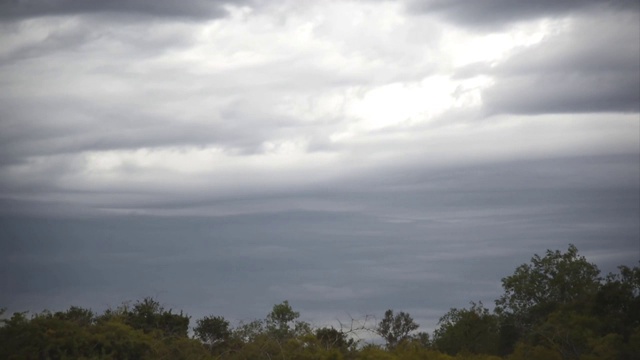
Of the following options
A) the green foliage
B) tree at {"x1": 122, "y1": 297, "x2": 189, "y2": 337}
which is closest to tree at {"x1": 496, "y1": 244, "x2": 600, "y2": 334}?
the green foliage

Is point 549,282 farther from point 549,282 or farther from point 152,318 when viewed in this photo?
point 152,318

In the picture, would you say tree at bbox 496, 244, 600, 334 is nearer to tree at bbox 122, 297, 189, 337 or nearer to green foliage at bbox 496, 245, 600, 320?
green foliage at bbox 496, 245, 600, 320

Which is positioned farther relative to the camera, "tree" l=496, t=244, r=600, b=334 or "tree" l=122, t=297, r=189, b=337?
"tree" l=496, t=244, r=600, b=334

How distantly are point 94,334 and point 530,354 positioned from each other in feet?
36.9

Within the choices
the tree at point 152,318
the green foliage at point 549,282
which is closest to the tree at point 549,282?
the green foliage at point 549,282

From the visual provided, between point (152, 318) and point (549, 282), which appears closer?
point (152, 318)

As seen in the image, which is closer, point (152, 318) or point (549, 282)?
point (152, 318)

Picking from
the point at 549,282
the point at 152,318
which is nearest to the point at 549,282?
the point at 549,282

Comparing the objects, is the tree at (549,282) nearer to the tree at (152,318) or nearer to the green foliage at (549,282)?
the green foliage at (549,282)

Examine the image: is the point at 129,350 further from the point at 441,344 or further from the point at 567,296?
the point at 567,296

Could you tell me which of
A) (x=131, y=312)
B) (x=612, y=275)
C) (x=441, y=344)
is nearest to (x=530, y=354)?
(x=131, y=312)

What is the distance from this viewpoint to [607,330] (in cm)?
3170

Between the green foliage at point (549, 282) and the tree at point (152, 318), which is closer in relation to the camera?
the tree at point (152, 318)

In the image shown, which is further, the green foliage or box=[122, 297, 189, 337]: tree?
the green foliage
